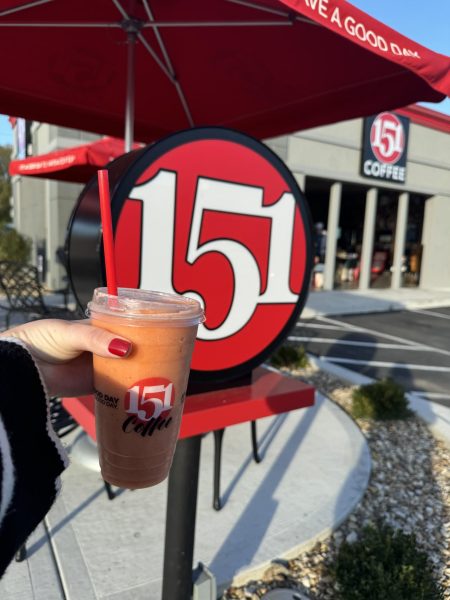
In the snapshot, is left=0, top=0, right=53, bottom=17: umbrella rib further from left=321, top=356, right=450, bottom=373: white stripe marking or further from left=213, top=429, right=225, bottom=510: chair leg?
left=321, top=356, right=450, bottom=373: white stripe marking

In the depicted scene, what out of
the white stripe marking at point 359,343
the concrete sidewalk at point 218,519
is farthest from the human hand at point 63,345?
the white stripe marking at point 359,343

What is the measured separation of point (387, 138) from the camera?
1426 cm

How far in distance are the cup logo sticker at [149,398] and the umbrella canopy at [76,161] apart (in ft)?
15.4

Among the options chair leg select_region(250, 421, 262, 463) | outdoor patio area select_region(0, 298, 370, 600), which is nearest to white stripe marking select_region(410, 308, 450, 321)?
outdoor patio area select_region(0, 298, 370, 600)

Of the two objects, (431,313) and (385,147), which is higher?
(385,147)

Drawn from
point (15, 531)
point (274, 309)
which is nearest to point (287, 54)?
point (274, 309)

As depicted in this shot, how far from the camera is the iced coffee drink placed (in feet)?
2.91

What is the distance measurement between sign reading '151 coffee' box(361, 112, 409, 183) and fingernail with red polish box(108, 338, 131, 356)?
14.4 metres

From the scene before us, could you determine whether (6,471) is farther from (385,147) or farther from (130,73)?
(385,147)

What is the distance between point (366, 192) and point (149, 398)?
1663 cm

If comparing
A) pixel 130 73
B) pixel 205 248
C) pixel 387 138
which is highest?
pixel 387 138

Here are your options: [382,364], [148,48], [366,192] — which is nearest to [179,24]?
[148,48]

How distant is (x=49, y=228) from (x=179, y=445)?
36.2 ft

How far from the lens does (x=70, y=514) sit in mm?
2510
